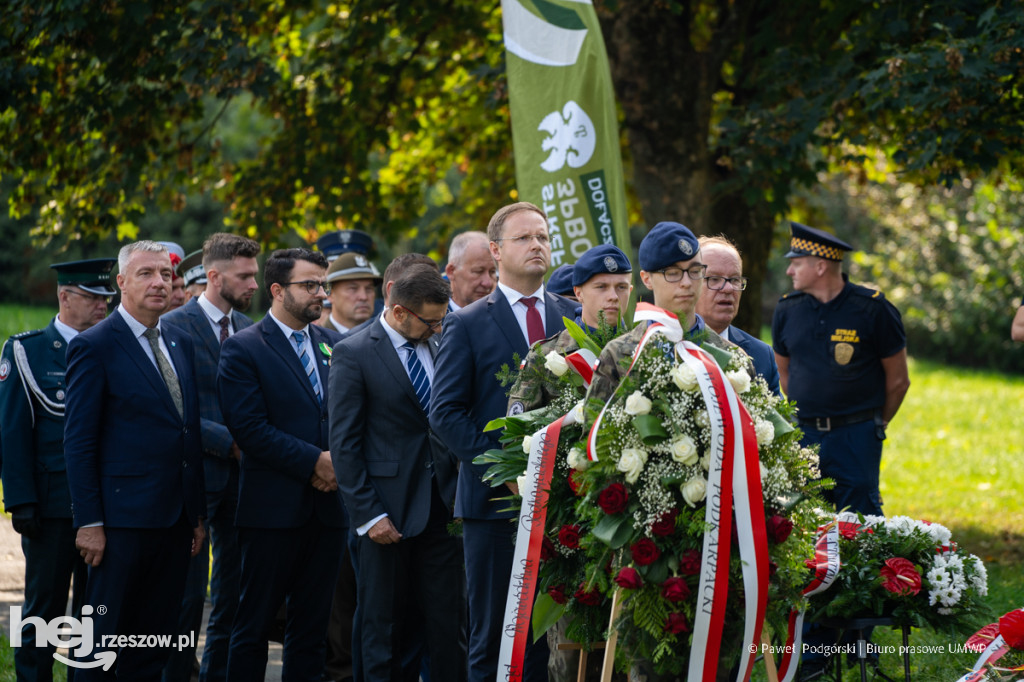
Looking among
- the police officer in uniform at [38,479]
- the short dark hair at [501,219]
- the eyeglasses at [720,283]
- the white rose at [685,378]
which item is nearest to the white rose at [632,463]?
the white rose at [685,378]

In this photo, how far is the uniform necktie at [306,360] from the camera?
594 cm

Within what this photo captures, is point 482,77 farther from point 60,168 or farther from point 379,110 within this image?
point 60,168

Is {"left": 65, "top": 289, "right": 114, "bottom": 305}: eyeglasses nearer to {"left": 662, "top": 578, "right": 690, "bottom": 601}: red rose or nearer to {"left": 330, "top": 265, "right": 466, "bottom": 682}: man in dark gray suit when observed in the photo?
{"left": 330, "top": 265, "right": 466, "bottom": 682}: man in dark gray suit

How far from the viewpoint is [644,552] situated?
3.78 meters

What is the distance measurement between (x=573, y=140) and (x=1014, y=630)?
13.2 ft

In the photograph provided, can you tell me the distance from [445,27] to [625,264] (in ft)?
24.6

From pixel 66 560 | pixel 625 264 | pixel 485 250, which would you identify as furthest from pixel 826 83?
pixel 66 560

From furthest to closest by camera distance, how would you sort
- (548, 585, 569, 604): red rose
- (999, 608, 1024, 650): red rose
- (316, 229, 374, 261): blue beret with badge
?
(316, 229, 374, 261): blue beret with badge < (999, 608, 1024, 650): red rose < (548, 585, 569, 604): red rose

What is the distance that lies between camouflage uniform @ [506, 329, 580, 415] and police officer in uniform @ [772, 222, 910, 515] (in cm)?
330

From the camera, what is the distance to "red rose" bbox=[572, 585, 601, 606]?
416cm

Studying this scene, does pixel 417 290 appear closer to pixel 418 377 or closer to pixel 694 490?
pixel 418 377

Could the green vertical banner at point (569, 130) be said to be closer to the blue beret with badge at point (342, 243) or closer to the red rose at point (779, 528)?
the blue beret with badge at point (342, 243)

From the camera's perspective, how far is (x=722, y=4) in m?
11.2

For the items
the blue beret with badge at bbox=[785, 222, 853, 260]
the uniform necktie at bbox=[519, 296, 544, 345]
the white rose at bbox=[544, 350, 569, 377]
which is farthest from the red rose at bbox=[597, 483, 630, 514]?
the blue beret with badge at bbox=[785, 222, 853, 260]
